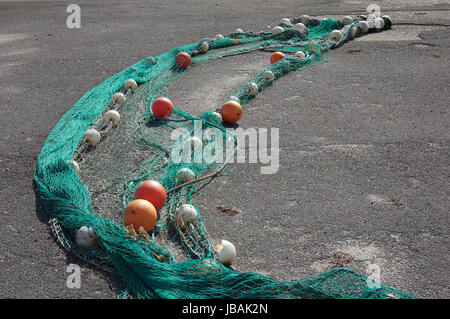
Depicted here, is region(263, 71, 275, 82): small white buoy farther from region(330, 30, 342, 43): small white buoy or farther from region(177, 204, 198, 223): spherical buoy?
region(177, 204, 198, 223): spherical buoy

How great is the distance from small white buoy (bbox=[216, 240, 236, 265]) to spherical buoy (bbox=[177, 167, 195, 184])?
1141 mm

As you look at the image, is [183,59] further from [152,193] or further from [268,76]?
[152,193]

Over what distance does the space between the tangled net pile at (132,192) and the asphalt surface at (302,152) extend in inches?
6.8

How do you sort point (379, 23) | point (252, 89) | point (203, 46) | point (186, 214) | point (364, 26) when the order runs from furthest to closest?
point (379, 23)
point (364, 26)
point (203, 46)
point (252, 89)
point (186, 214)

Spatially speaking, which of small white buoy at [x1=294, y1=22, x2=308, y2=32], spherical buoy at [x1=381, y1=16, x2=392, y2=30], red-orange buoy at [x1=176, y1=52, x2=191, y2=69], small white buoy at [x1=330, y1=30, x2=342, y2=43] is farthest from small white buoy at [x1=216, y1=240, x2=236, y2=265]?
spherical buoy at [x1=381, y1=16, x2=392, y2=30]

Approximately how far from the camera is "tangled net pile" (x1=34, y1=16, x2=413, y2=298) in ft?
10.5

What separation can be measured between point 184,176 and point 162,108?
170 cm

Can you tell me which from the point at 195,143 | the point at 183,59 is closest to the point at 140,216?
the point at 195,143

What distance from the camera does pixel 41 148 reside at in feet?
17.8

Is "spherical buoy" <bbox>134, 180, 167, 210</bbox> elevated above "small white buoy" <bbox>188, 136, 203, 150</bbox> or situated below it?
below

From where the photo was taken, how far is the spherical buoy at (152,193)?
4.05 metres

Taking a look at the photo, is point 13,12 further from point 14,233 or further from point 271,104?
point 14,233

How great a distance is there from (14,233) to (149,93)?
3299 millimetres

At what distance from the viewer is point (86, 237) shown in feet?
12.0
